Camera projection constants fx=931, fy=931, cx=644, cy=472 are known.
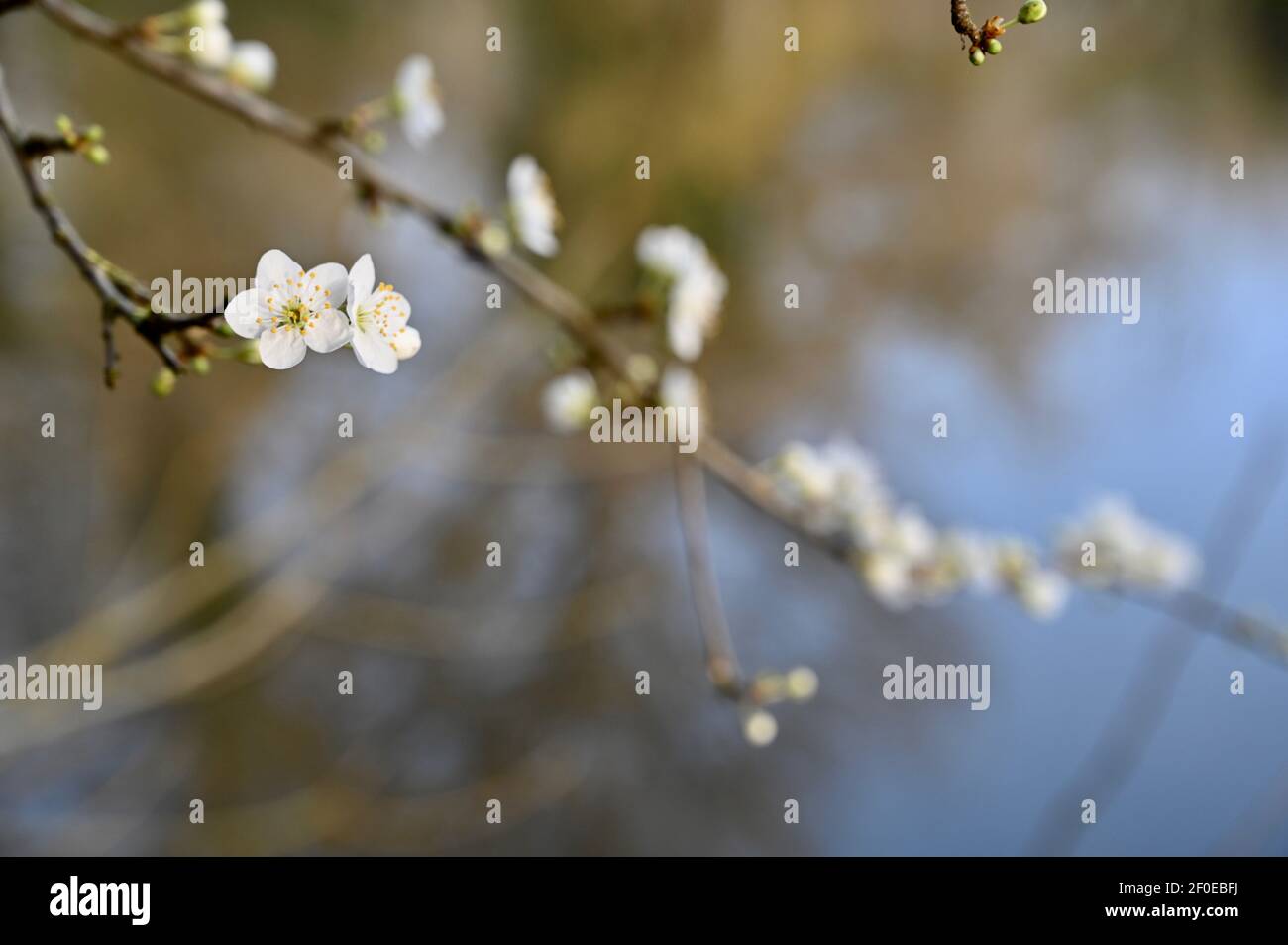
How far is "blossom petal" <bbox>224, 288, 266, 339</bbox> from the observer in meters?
0.33

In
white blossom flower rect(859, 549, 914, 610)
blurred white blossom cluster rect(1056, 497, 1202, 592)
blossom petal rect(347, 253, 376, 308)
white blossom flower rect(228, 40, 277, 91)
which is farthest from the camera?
blurred white blossom cluster rect(1056, 497, 1202, 592)

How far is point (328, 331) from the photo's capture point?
0.33m

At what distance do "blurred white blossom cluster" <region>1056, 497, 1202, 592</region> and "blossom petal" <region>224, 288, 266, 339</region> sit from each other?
0.85 metres

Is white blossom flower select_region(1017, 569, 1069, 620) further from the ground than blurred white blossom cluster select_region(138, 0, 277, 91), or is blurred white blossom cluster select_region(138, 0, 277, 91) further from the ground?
blurred white blossom cluster select_region(138, 0, 277, 91)

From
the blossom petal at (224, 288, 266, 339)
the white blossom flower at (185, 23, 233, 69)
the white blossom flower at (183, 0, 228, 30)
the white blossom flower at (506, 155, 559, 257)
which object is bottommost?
the blossom petal at (224, 288, 266, 339)

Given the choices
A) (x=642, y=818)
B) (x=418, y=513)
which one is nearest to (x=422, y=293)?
(x=418, y=513)

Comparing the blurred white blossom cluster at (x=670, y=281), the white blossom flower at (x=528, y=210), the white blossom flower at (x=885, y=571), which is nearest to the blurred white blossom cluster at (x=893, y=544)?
the white blossom flower at (x=885, y=571)

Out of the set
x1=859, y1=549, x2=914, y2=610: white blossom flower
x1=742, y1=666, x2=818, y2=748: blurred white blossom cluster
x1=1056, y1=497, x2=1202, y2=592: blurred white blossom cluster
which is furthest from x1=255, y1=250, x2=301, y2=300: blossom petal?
x1=1056, y1=497, x2=1202, y2=592: blurred white blossom cluster

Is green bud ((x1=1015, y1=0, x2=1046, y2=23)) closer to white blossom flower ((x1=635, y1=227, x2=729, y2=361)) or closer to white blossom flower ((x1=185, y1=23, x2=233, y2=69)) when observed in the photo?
white blossom flower ((x1=635, y1=227, x2=729, y2=361))

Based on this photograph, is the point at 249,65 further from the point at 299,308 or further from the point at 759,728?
the point at 759,728

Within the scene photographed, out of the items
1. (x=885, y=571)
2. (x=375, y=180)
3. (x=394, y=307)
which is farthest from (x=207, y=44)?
(x=885, y=571)

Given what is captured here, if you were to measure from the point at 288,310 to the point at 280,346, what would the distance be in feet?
0.04

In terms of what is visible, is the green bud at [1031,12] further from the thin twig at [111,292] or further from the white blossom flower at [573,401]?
the white blossom flower at [573,401]

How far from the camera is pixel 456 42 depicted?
195cm
